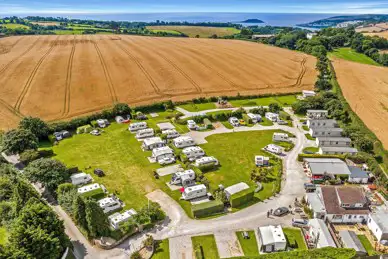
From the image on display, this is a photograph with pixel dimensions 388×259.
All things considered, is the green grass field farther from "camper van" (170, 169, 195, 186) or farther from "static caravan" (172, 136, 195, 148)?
"camper van" (170, 169, 195, 186)

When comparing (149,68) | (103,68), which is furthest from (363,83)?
(103,68)

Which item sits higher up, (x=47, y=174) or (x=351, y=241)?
(x=47, y=174)

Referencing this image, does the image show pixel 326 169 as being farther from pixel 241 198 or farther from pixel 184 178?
pixel 184 178

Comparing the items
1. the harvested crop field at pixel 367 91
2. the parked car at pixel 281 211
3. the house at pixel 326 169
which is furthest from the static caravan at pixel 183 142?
the harvested crop field at pixel 367 91

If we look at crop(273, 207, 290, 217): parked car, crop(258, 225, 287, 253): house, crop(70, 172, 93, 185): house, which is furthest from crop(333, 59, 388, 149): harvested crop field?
crop(70, 172, 93, 185): house

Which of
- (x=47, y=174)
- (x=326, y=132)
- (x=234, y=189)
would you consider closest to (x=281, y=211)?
(x=234, y=189)

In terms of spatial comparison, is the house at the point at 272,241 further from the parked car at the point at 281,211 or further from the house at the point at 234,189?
the house at the point at 234,189

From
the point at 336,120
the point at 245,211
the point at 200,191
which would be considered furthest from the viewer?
the point at 336,120

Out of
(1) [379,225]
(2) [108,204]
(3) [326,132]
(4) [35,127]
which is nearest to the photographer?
(1) [379,225]

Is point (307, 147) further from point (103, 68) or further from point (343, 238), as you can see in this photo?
point (103, 68)
